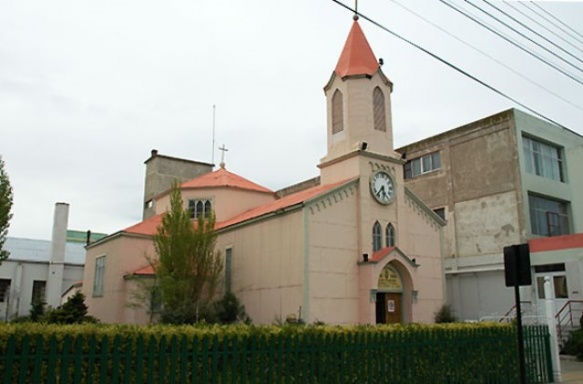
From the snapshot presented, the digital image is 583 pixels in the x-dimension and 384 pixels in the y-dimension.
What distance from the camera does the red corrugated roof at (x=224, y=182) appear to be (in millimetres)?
33938

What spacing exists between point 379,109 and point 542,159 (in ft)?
48.5

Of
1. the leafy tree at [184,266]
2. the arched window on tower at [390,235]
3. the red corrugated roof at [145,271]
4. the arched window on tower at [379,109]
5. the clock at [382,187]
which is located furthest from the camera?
the red corrugated roof at [145,271]

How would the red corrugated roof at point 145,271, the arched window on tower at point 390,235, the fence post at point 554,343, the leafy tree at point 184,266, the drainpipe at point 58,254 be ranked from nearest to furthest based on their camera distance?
the fence post at point 554,343
the leafy tree at point 184,266
the arched window on tower at point 390,235
the red corrugated roof at point 145,271
the drainpipe at point 58,254

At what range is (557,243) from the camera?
2856 centimetres

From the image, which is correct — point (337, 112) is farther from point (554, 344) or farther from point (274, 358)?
point (274, 358)

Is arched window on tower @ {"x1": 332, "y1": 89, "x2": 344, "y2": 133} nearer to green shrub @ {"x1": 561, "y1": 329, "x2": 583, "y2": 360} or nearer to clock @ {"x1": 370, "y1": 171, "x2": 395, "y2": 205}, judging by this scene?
clock @ {"x1": 370, "y1": 171, "x2": 395, "y2": 205}

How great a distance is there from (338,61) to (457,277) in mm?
16937

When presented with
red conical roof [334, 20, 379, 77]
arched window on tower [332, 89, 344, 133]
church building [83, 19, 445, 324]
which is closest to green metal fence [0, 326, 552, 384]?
church building [83, 19, 445, 324]

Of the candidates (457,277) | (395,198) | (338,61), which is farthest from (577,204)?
(338,61)

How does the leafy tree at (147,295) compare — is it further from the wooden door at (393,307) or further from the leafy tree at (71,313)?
the wooden door at (393,307)

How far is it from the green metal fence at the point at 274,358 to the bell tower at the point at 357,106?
1319 centimetres

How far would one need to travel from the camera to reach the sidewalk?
50.1 feet

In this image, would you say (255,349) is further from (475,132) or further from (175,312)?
(475,132)

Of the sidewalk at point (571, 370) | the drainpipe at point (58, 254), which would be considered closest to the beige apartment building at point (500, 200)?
the sidewalk at point (571, 370)
